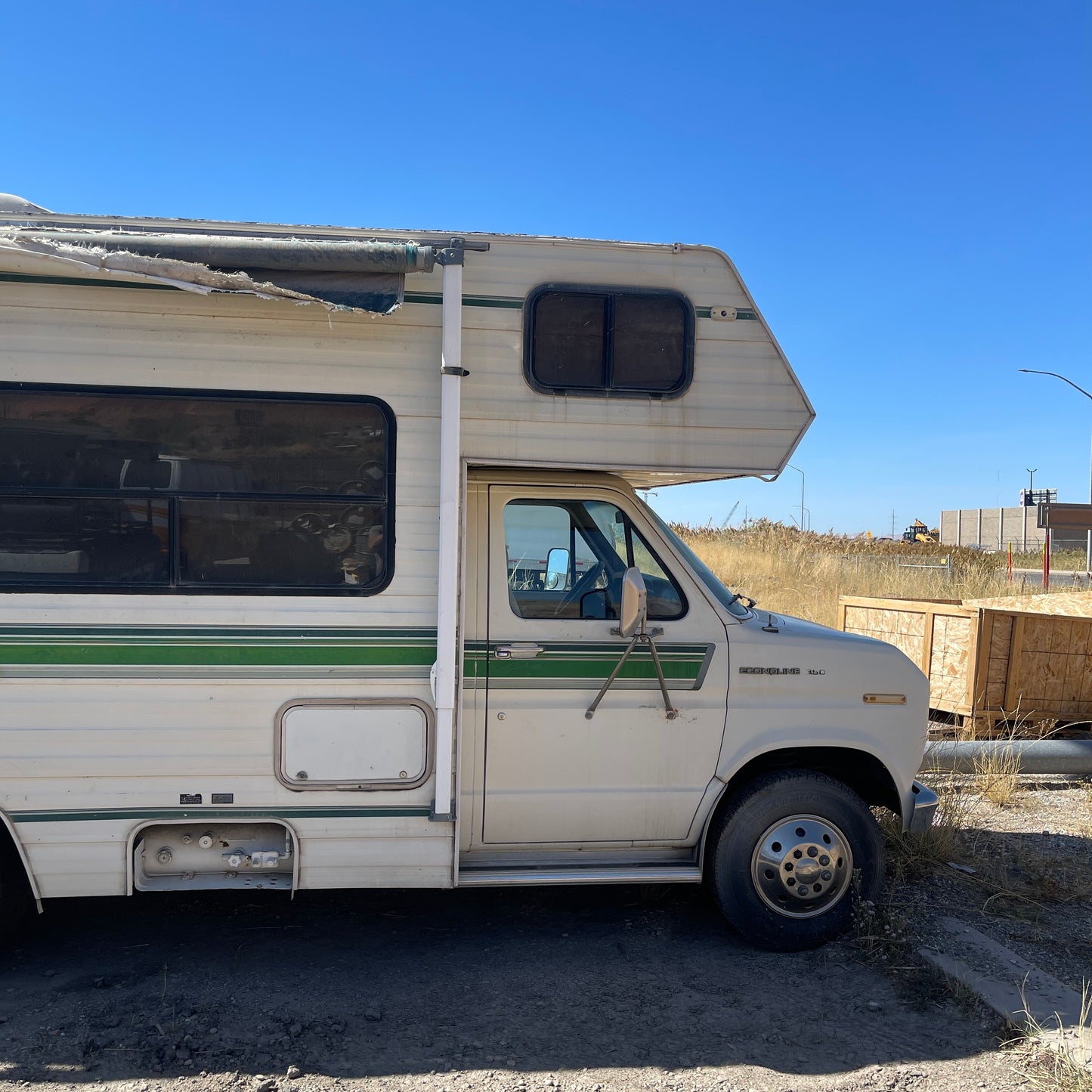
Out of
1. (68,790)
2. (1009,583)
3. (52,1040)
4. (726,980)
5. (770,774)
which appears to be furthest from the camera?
(1009,583)

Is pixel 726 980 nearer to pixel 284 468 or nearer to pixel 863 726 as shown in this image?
pixel 863 726

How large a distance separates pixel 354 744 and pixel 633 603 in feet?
4.33

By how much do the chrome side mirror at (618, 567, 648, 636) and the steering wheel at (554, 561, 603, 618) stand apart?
13.6 inches

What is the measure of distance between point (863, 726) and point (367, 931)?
256 cm

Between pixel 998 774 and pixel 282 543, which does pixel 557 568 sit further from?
pixel 998 774

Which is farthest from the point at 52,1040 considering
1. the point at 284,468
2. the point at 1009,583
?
the point at 1009,583

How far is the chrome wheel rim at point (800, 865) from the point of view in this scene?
4.34 meters

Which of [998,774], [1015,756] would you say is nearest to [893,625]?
[1015,756]

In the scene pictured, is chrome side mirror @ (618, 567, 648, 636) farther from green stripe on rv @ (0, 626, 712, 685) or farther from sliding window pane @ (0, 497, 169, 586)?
sliding window pane @ (0, 497, 169, 586)

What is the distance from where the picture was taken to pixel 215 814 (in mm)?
3945

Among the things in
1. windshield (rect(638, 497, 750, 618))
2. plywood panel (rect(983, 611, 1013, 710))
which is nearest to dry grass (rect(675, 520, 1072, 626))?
plywood panel (rect(983, 611, 1013, 710))

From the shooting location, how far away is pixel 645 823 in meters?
4.32

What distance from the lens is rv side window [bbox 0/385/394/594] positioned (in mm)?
3883

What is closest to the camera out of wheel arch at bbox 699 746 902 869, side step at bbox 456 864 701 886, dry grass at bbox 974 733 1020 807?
side step at bbox 456 864 701 886
